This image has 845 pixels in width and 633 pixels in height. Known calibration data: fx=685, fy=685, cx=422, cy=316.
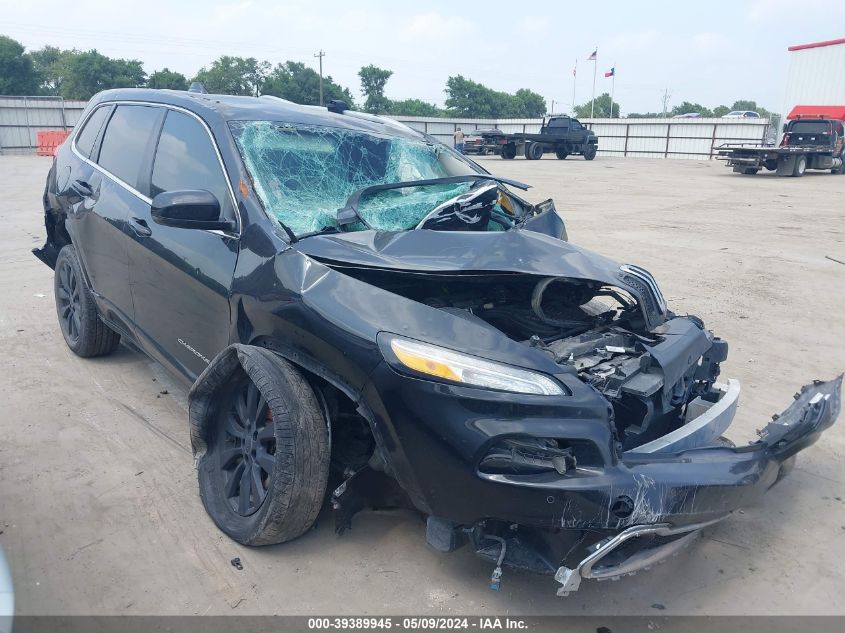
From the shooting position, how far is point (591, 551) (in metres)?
2.21

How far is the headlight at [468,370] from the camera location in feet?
7.44

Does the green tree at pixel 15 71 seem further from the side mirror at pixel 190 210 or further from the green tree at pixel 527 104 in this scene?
the side mirror at pixel 190 210

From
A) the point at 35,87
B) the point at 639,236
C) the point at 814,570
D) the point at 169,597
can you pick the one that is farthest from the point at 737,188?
the point at 35,87

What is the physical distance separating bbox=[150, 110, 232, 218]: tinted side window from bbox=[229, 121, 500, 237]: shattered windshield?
16 centimetres

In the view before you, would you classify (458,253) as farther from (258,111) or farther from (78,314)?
(78,314)

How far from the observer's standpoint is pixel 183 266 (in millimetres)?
3250

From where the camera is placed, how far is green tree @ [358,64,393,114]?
7394 centimetres

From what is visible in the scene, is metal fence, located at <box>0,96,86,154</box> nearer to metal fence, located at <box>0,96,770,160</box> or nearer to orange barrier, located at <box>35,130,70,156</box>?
metal fence, located at <box>0,96,770,160</box>

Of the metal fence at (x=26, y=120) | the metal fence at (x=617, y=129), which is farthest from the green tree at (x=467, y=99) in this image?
the metal fence at (x=26, y=120)

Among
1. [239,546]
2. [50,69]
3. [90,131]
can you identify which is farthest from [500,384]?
[50,69]

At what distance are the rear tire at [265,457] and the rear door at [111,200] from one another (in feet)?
4.19

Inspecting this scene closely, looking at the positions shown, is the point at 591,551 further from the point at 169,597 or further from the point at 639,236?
the point at 639,236

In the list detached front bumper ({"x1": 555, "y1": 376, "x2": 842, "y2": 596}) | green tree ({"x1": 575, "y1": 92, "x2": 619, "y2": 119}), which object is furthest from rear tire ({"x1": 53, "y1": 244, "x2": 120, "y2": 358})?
green tree ({"x1": 575, "y1": 92, "x2": 619, "y2": 119})

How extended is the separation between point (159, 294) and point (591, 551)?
244 cm
